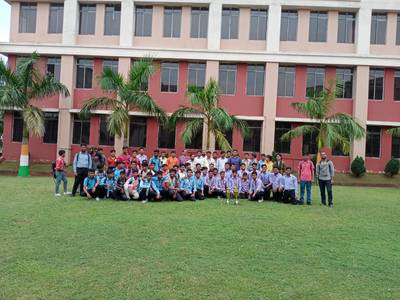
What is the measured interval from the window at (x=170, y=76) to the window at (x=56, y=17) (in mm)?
6366

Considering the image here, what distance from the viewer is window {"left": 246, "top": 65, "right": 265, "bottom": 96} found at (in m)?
24.2

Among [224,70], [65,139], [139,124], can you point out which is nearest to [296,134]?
[224,70]

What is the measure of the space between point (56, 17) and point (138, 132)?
8.03 m

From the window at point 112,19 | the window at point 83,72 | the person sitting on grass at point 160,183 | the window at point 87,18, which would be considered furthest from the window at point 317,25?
the person sitting on grass at point 160,183

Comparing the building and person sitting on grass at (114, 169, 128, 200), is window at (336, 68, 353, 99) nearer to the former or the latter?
the building

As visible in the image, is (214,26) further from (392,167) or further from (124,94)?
(392,167)

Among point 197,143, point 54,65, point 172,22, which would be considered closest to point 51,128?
point 54,65

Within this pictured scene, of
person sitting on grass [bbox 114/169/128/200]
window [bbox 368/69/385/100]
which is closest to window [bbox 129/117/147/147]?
person sitting on grass [bbox 114/169/128/200]

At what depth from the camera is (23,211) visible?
32.6 ft

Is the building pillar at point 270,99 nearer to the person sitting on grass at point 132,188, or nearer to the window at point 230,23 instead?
the window at point 230,23

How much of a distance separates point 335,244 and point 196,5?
19432mm

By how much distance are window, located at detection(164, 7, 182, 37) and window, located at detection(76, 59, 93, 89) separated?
15.2ft

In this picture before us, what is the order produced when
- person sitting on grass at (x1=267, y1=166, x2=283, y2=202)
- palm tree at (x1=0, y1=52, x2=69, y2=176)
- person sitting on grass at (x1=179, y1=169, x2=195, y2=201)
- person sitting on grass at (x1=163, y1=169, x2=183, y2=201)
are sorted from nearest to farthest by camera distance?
person sitting on grass at (x1=163, y1=169, x2=183, y2=201)
person sitting on grass at (x1=179, y1=169, x2=195, y2=201)
person sitting on grass at (x1=267, y1=166, x2=283, y2=202)
palm tree at (x1=0, y1=52, x2=69, y2=176)

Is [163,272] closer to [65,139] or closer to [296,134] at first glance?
[296,134]
